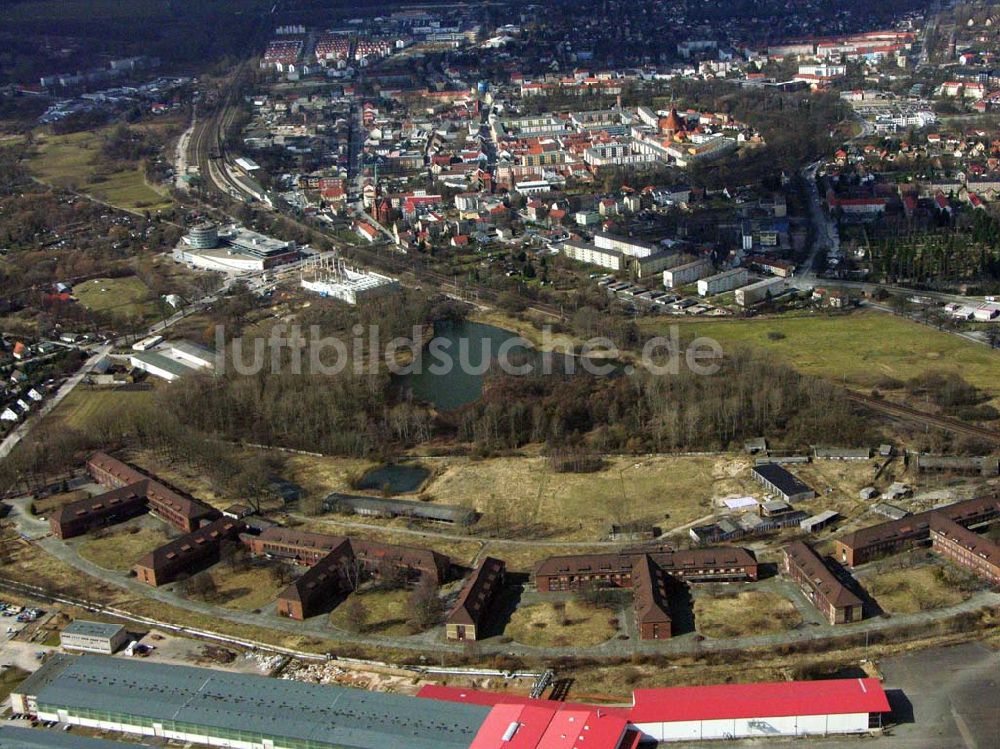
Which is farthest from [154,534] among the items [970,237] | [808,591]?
[970,237]

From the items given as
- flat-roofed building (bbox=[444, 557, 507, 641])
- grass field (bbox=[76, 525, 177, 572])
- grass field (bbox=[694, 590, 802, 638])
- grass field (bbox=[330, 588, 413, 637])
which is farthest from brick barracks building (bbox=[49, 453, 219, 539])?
grass field (bbox=[694, 590, 802, 638])

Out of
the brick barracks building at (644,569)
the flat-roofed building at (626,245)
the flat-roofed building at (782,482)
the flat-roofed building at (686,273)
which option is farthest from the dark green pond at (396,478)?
the flat-roofed building at (626,245)

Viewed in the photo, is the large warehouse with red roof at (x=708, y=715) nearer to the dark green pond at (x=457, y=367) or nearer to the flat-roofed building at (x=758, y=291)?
the dark green pond at (x=457, y=367)

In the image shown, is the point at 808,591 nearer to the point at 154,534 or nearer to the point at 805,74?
the point at 154,534

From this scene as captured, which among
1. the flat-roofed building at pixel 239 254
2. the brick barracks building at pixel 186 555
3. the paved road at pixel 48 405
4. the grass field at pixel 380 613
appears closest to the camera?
the grass field at pixel 380 613

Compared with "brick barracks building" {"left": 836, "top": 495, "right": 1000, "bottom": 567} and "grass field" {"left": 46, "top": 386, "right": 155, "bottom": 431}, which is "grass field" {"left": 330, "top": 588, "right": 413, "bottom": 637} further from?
"grass field" {"left": 46, "top": 386, "right": 155, "bottom": 431}

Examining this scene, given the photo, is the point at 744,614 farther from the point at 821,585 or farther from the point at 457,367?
the point at 457,367
